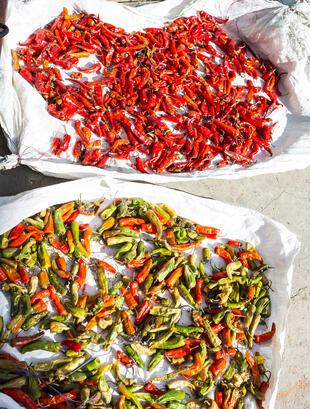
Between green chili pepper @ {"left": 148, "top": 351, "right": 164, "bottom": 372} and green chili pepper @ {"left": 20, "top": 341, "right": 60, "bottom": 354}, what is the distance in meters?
0.70

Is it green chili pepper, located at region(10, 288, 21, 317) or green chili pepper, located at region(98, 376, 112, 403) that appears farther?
green chili pepper, located at region(10, 288, 21, 317)

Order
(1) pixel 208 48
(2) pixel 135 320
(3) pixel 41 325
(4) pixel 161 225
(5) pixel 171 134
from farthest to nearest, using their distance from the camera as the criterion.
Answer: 1. (1) pixel 208 48
2. (5) pixel 171 134
3. (4) pixel 161 225
4. (2) pixel 135 320
5. (3) pixel 41 325

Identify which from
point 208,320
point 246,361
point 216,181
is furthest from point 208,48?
point 246,361

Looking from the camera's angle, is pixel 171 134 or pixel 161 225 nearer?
pixel 161 225

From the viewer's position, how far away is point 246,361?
2.95 m

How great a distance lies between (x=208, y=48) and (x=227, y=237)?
2616mm

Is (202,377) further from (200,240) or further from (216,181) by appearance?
(216,181)

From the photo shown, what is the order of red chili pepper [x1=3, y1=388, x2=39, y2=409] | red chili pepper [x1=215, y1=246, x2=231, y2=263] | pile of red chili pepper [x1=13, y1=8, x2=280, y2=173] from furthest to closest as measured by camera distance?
pile of red chili pepper [x1=13, y1=8, x2=280, y2=173] → red chili pepper [x1=215, y1=246, x2=231, y2=263] → red chili pepper [x1=3, y1=388, x2=39, y2=409]

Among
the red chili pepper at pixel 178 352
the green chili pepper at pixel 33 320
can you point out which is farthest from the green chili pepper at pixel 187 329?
the green chili pepper at pixel 33 320

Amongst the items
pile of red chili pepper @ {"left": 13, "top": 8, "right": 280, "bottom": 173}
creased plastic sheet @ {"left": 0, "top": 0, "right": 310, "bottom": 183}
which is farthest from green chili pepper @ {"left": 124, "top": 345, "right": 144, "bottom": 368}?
pile of red chili pepper @ {"left": 13, "top": 8, "right": 280, "bottom": 173}

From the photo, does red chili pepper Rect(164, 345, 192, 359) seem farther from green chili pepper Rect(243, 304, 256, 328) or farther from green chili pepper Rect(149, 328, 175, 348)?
green chili pepper Rect(243, 304, 256, 328)

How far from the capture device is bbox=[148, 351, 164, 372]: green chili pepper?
274 centimetres

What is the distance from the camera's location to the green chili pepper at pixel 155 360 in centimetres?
274

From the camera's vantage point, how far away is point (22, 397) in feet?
7.64
